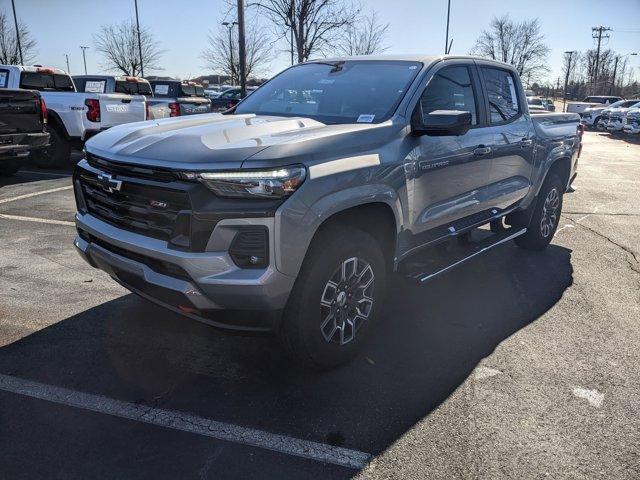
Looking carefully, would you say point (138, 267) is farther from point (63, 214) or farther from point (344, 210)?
point (63, 214)

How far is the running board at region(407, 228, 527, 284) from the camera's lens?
12.5 feet

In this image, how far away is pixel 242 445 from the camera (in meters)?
2.63

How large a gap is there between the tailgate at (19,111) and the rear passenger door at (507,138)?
7.38m

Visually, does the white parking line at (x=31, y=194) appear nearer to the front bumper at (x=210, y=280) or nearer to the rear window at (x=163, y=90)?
the front bumper at (x=210, y=280)

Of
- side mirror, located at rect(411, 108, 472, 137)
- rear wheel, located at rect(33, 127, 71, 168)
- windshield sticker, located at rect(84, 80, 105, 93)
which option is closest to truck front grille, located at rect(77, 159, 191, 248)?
side mirror, located at rect(411, 108, 472, 137)

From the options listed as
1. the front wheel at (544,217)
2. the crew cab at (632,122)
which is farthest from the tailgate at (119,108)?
the crew cab at (632,122)

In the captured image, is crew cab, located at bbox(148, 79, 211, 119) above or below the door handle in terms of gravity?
above

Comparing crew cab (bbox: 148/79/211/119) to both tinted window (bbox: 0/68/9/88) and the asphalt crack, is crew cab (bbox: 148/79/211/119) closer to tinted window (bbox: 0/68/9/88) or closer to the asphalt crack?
tinted window (bbox: 0/68/9/88)

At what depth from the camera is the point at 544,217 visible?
606 cm

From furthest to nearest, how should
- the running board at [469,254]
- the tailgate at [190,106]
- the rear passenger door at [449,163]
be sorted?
the tailgate at [190,106]
the running board at [469,254]
the rear passenger door at [449,163]

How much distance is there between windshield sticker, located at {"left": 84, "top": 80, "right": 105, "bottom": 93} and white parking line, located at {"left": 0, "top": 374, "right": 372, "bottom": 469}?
12355 mm

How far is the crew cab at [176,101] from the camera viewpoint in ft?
43.4

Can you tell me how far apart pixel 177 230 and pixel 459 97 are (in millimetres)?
2665

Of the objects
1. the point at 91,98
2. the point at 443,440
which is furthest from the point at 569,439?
the point at 91,98
